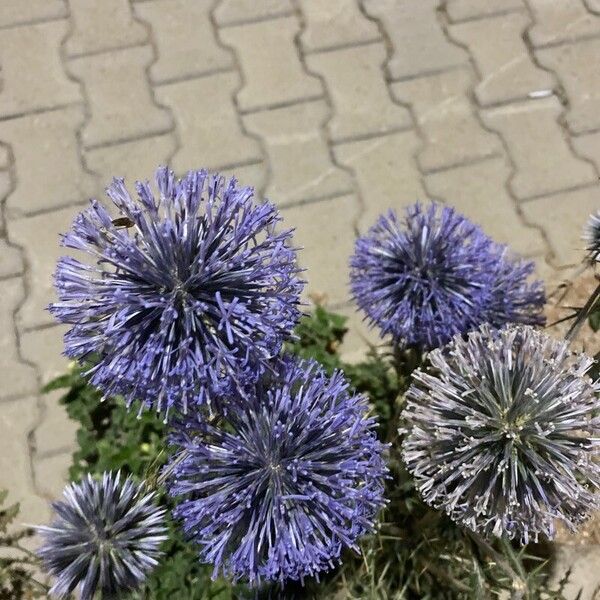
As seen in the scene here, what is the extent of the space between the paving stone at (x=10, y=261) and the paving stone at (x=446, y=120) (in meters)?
1.26

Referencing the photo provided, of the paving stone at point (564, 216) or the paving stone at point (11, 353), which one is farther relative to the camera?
the paving stone at point (564, 216)

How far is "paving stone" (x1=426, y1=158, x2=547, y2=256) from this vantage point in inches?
87.2

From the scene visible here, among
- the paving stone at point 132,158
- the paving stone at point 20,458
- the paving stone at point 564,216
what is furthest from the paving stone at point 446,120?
the paving stone at point 20,458

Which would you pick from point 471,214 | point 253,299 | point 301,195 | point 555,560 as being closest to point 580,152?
point 471,214

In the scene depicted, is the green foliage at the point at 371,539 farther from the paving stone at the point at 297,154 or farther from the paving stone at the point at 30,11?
the paving stone at the point at 30,11

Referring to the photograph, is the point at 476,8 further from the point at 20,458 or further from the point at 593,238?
the point at 20,458

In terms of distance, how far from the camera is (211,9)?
2.60 meters

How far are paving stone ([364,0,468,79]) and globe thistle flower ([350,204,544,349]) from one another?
4.28 feet

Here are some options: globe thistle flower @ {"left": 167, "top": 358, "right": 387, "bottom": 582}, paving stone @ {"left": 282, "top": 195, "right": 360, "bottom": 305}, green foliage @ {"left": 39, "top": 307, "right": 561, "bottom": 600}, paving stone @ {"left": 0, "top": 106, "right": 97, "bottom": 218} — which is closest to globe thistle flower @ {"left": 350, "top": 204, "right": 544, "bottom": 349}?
green foliage @ {"left": 39, "top": 307, "right": 561, "bottom": 600}

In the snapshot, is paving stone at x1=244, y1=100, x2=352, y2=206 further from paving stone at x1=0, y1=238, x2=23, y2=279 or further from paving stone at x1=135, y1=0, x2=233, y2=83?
paving stone at x1=0, y1=238, x2=23, y2=279

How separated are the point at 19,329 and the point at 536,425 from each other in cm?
161

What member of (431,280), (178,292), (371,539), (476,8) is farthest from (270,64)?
(178,292)

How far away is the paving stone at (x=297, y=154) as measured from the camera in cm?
229

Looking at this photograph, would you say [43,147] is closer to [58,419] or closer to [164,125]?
[164,125]
